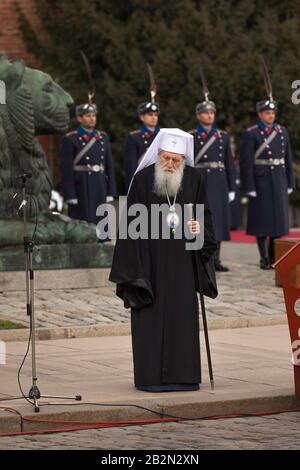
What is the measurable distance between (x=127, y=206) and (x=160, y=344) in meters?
0.96

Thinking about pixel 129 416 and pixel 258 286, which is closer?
pixel 129 416

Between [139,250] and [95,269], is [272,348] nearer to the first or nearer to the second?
[139,250]

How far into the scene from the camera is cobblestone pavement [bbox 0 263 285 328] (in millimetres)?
14469

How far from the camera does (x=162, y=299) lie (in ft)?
35.7

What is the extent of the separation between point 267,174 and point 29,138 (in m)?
4.33

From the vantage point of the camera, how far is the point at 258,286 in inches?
682

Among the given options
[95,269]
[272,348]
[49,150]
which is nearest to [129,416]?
[272,348]

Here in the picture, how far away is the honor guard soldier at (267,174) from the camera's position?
19.8 m

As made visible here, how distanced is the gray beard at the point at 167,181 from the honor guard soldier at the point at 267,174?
28.8 ft

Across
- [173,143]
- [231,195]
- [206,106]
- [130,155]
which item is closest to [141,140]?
[130,155]

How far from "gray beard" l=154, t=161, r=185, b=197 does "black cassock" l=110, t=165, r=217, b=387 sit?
0.28 ft

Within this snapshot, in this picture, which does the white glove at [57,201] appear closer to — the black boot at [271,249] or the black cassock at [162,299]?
the black boot at [271,249]

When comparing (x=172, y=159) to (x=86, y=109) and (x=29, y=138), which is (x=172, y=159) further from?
(x=86, y=109)

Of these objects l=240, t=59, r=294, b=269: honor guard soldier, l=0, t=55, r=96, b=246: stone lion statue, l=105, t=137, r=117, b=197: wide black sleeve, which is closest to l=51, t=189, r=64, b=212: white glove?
l=105, t=137, r=117, b=197: wide black sleeve
